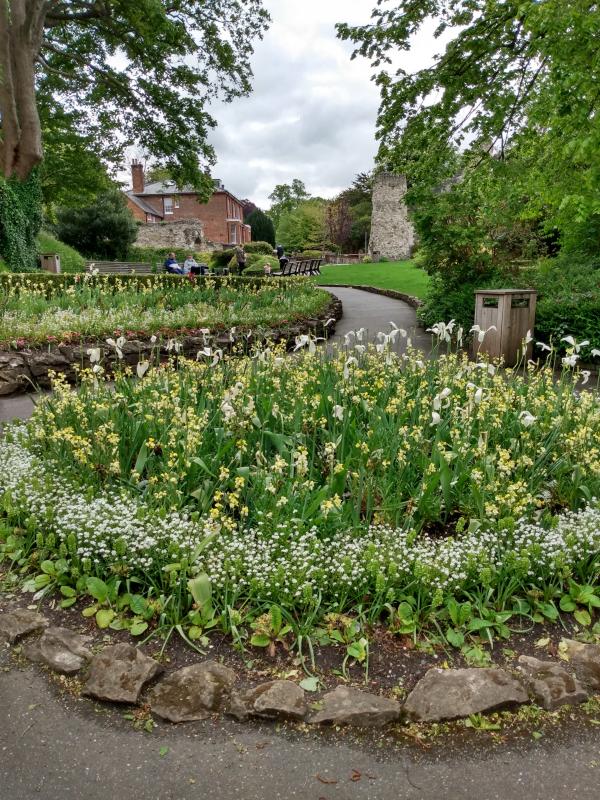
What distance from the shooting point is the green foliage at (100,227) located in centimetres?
3412

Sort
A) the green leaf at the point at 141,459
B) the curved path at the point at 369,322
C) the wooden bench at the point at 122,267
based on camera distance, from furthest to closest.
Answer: the wooden bench at the point at 122,267 < the curved path at the point at 369,322 < the green leaf at the point at 141,459

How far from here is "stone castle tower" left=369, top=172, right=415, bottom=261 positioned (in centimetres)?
4278

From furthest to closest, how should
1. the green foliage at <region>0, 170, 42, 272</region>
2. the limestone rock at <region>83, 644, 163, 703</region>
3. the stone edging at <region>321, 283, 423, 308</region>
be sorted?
the green foliage at <region>0, 170, 42, 272</region> → the stone edging at <region>321, 283, 423, 308</region> → the limestone rock at <region>83, 644, 163, 703</region>

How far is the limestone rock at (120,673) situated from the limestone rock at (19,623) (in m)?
0.43

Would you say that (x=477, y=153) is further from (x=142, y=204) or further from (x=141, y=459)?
(x=142, y=204)

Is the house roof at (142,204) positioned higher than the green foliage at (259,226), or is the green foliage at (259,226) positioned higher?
the house roof at (142,204)

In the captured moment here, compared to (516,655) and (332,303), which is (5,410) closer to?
(516,655)

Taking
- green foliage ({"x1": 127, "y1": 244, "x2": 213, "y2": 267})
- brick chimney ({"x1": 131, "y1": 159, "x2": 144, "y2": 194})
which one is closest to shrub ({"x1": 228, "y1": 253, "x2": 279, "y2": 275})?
→ green foliage ({"x1": 127, "y1": 244, "x2": 213, "y2": 267})

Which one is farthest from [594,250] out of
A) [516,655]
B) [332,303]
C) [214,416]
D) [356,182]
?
[356,182]

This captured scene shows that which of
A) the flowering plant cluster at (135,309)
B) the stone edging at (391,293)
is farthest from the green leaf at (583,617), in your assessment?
the stone edging at (391,293)

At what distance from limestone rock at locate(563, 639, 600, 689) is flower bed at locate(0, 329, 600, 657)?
22 centimetres

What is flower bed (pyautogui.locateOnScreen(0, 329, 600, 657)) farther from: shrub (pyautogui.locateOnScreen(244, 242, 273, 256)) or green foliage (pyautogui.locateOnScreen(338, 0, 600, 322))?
shrub (pyautogui.locateOnScreen(244, 242, 273, 256))

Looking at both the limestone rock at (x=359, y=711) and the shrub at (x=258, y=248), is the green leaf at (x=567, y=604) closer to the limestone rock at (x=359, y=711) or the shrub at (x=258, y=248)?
the limestone rock at (x=359, y=711)

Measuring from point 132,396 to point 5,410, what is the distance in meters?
2.61
